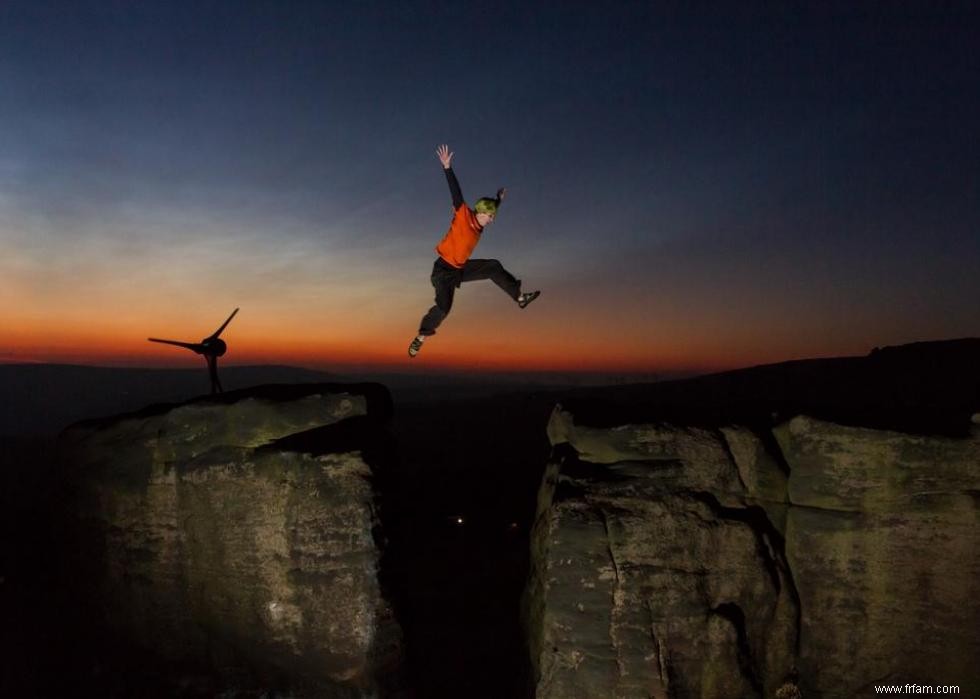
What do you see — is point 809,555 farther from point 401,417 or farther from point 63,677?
point 401,417

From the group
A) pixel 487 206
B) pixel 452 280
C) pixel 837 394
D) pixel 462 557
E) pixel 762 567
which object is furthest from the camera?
pixel 837 394

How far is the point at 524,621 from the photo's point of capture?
10.1 metres

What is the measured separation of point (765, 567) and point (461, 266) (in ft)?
22.1

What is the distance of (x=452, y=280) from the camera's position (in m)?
10.1

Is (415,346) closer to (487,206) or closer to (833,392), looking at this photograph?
(487,206)

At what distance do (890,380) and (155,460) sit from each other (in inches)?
1000

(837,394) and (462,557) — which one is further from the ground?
(837,394)

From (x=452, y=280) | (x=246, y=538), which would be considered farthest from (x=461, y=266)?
(x=246, y=538)

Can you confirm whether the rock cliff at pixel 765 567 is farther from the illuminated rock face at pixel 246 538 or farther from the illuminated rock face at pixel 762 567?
the illuminated rock face at pixel 246 538

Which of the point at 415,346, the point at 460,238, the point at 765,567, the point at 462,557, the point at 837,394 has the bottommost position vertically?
the point at 462,557

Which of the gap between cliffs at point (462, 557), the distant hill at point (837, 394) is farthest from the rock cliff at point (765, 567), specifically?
the gap between cliffs at point (462, 557)

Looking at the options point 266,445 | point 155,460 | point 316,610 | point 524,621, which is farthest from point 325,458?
point 524,621

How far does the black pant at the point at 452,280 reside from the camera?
10.1 metres

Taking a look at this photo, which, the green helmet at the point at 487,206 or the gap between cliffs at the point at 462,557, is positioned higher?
the green helmet at the point at 487,206
